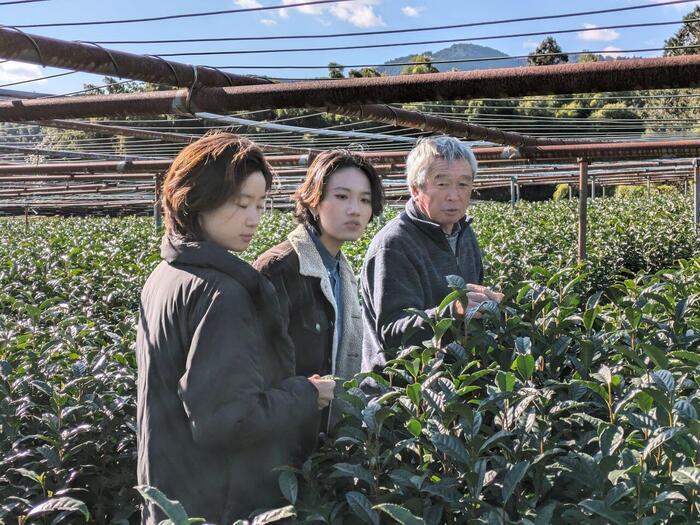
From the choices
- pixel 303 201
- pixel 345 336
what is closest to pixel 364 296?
pixel 345 336

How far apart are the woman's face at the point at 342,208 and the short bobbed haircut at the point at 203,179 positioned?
31.3 inches

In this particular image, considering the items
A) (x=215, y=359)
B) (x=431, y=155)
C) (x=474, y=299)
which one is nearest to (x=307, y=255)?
(x=474, y=299)

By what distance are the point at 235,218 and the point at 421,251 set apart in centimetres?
111

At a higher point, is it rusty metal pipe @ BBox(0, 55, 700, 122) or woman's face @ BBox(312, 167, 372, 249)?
rusty metal pipe @ BBox(0, 55, 700, 122)

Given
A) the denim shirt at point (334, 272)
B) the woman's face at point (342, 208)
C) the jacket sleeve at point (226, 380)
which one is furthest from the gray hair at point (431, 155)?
the jacket sleeve at point (226, 380)

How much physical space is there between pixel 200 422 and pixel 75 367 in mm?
1060

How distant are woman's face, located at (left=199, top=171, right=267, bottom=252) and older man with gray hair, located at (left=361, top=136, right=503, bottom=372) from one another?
76 cm

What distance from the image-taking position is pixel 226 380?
1716 mm

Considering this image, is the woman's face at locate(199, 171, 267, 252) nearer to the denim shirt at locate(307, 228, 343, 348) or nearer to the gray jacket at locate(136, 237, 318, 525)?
the gray jacket at locate(136, 237, 318, 525)

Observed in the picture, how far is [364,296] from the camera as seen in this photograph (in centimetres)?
289

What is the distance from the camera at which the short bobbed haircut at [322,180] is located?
2799 mm

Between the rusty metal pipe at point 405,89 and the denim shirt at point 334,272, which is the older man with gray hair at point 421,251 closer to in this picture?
the denim shirt at point 334,272

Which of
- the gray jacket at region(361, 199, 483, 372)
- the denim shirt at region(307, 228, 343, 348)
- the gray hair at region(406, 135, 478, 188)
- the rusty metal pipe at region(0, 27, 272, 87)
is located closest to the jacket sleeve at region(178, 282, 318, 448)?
the gray jacket at region(361, 199, 483, 372)

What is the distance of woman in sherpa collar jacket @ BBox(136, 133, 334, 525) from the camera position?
1.73 metres
